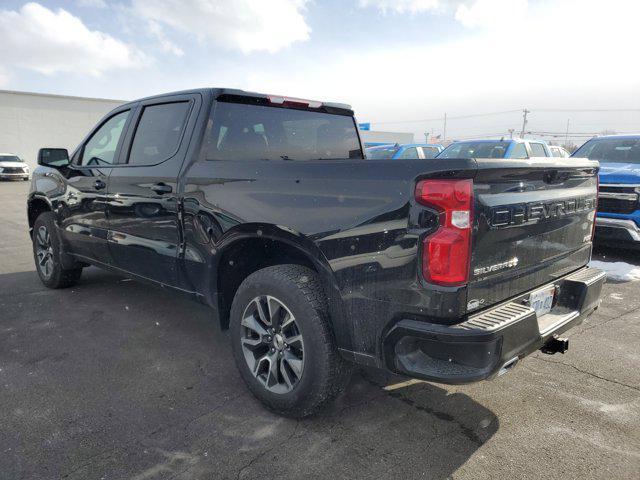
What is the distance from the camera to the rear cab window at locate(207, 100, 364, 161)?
10.8ft

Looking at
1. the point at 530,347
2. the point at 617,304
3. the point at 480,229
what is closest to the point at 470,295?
the point at 480,229

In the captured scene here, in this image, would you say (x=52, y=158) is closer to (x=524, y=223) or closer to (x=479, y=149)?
(x=524, y=223)

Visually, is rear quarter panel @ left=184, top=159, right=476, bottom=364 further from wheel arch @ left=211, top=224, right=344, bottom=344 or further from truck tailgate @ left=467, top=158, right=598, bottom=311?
truck tailgate @ left=467, top=158, right=598, bottom=311

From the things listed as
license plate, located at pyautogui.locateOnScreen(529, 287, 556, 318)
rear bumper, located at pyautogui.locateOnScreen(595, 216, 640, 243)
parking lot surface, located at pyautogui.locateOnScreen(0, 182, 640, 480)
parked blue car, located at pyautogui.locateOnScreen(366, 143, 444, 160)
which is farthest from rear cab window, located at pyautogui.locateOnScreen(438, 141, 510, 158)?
license plate, located at pyautogui.locateOnScreen(529, 287, 556, 318)

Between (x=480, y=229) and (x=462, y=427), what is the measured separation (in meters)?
1.22

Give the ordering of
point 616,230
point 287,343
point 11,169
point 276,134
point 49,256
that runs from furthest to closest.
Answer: point 11,169 < point 616,230 < point 49,256 < point 276,134 < point 287,343

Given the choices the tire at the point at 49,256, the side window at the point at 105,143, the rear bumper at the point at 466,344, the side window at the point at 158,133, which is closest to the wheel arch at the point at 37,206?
the tire at the point at 49,256

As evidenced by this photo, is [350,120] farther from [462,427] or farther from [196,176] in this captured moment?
[462,427]

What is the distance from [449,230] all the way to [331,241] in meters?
0.60

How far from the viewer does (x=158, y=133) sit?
363 centimetres

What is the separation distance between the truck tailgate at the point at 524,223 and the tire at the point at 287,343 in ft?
2.60

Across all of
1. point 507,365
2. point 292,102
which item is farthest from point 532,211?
point 292,102

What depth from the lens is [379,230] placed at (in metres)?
2.18

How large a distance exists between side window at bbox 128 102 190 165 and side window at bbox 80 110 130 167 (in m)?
0.30
